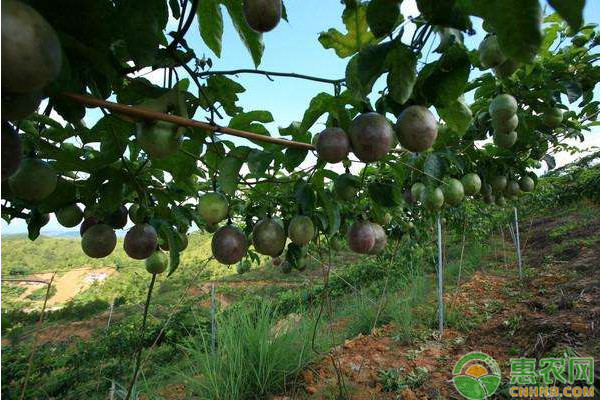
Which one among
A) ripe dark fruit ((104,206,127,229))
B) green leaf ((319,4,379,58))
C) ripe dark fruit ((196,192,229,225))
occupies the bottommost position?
ripe dark fruit ((104,206,127,229))

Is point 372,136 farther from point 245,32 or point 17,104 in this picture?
point 17,104

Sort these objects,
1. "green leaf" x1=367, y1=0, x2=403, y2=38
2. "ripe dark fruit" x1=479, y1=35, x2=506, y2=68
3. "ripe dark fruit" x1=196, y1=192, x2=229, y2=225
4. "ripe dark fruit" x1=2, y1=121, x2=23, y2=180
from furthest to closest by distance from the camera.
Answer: "ripe dark fruit" x1=196, y1=192, x2=229, y2=225 → "ripe dark fruit" x1=479, y1=35, x2=506, y2=68 → "green leaf" x1=367, y1=0, x2=403, y2=38 → "ripe dark fruit" x1=2, y1=121, x2=23, y2=180

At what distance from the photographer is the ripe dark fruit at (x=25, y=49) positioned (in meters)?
0.41

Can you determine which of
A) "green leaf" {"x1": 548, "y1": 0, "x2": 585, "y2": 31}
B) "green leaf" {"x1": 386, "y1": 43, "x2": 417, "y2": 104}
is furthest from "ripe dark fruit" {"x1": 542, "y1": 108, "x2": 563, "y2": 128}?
"green leaf" {"x1": 548, "y1": 0, "x2": 585, "y2": 31}

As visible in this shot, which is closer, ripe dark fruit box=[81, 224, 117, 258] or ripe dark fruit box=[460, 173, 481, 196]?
ripe dark fruit box=[81, 224, 117, 258]

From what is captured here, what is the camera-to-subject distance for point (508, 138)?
1.57m

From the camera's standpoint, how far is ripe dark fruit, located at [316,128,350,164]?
39.6 inches

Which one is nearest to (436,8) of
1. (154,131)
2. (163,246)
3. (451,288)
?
(154,131)

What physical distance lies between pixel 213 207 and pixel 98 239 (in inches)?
14.1

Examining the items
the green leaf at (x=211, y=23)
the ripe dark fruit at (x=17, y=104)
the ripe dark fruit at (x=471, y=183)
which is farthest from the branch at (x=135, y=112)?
the ripe dark fruit at (x=471, y=183)

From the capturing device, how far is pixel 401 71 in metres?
0.82

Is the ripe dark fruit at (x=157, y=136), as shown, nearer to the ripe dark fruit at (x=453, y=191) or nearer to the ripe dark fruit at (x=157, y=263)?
the ripe dark fruit at (x=157, y=263)

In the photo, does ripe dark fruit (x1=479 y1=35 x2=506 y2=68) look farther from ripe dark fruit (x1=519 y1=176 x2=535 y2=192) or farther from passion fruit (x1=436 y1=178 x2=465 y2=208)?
ripe dark fruit (x1=519 y1=176 x2=535 y2=192)

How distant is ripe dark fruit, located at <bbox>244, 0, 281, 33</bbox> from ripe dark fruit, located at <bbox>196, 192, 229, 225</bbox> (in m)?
0.53
